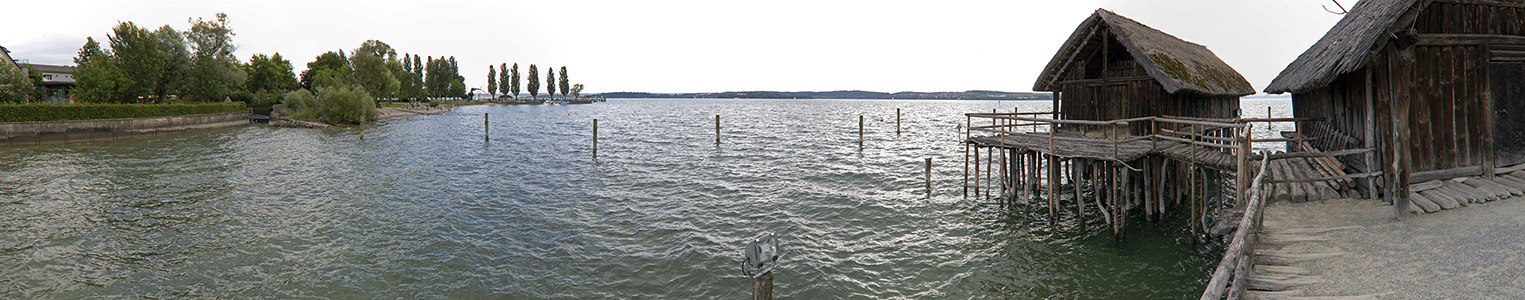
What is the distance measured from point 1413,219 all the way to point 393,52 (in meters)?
114

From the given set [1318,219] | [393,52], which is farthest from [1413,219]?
[393,52]

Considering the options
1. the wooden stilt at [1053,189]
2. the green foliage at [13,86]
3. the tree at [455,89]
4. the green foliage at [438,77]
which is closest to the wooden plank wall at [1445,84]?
the wooden stilt at [1053,189]

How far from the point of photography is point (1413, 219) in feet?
32.2

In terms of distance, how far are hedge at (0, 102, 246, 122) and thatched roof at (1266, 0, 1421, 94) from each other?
55.6 m

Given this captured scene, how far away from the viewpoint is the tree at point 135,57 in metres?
50.2

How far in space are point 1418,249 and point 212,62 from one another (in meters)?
77.5

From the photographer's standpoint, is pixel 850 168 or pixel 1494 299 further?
pixel 850 168

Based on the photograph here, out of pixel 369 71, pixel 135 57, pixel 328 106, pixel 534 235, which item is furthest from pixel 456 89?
pixel 534 235

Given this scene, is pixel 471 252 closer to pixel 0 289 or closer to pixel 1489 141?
pixel 0 289

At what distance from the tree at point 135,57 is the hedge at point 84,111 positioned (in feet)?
15.1

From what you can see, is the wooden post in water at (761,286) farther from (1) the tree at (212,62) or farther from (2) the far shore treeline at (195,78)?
(1) the tree at (212,62)

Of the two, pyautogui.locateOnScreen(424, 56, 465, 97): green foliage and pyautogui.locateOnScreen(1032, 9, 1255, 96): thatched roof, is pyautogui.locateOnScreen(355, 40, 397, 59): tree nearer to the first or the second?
pyautogui.locateOnScreen(424, 56, 465, 97): green foliage

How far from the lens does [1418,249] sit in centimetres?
828

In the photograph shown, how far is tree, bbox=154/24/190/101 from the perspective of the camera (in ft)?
179
